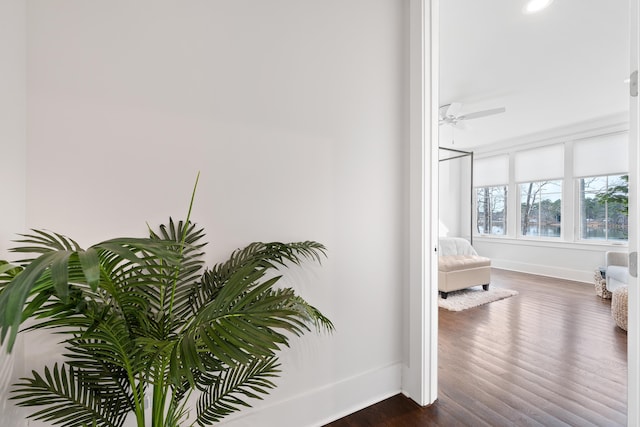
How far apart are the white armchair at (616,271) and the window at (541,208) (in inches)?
56.3

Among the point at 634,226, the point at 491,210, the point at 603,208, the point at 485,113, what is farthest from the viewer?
the point at 491,210

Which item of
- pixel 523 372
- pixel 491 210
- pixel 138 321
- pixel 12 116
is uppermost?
pixel 12 116

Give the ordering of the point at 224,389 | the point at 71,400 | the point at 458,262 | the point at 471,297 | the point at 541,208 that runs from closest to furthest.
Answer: the point at 71,400 < the point at 224,389 < the point at 471,297 < the point at 458,262 < the point at 541,208

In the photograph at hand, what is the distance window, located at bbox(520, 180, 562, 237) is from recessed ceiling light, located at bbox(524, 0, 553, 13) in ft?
14.4

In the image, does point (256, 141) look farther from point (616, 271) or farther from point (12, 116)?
point (616, 271)

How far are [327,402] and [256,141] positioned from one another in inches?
56.7

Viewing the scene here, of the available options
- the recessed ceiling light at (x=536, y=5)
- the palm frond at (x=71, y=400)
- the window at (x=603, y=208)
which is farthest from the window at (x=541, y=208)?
the palm frond at (x=71, y=400)

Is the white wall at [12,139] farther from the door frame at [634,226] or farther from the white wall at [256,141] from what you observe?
the door frame at [634,226]

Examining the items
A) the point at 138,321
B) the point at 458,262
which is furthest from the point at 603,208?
the point at 138,321

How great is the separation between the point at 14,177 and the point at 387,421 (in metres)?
1.97

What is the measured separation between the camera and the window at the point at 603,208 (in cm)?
470

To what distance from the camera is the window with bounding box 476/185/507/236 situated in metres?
6.59

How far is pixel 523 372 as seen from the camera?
2.21m

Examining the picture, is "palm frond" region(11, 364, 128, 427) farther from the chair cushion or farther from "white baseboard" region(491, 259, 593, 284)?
"white baseboard" region(491, 259, 593, 284)
